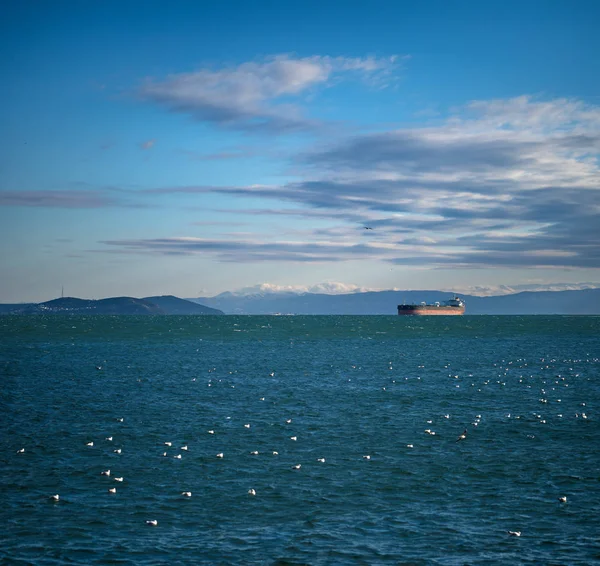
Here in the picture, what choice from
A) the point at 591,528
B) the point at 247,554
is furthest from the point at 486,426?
the point at 247,554

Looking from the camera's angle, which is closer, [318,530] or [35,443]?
[318,530]

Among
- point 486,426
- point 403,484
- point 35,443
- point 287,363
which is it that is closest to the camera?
point 403,484

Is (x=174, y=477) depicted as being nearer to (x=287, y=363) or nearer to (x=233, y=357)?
(x=287, y=363)

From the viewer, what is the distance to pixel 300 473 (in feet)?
97.3

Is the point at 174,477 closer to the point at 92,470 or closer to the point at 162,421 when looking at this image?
the point at 92,470

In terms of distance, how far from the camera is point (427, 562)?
20578mm

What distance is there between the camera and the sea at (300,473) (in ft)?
71.2

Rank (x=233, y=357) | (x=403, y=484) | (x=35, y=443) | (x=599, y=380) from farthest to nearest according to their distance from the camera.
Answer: (x=233, y=357), (x=599, y=380), (x=35, y=443), (x=403, y=484)

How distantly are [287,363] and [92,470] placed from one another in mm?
53796

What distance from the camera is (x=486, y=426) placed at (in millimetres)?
40375

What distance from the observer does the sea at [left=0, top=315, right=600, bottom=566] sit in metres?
21.7

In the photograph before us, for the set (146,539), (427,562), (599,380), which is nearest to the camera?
(427,562)

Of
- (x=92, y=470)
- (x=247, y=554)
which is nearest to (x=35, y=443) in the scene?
(x=92, y=470)

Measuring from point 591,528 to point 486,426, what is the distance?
56.1ft
